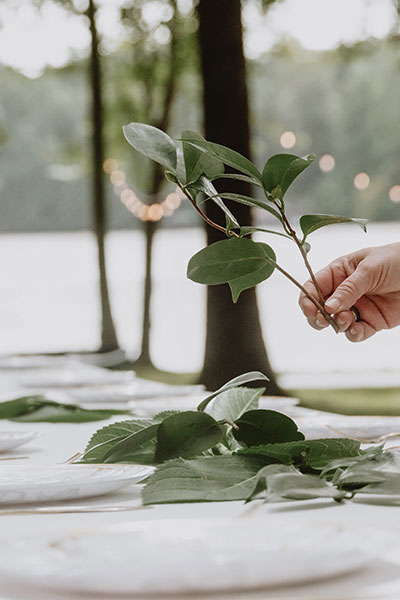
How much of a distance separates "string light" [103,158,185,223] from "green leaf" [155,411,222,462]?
6.90m

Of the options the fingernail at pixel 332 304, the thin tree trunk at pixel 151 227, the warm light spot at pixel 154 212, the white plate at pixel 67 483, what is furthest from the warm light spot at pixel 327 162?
the white plate at pixel 67 483

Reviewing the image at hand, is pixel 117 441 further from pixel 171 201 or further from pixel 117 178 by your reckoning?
pixel 117 178

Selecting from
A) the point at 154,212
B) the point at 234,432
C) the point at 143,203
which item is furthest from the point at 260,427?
the point at 143,203

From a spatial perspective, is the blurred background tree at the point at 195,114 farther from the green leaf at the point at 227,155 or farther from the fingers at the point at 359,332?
the green leaf at the point at 227,155

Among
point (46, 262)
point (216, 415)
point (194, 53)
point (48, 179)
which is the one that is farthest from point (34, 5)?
point (46, 262)

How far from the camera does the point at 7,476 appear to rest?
0.95 m

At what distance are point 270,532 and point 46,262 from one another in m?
29.7

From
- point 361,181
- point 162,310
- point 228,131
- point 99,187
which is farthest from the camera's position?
point 162,310

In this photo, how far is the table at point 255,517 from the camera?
583 mm

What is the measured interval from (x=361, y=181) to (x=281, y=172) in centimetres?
1390

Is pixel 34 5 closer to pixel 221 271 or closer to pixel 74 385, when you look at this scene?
pixel 74 385

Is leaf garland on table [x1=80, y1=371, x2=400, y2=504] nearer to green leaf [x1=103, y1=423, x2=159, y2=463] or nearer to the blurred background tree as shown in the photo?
green leaf [x1=103, y1=423, x2=159, y2=463]

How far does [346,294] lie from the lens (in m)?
1.11

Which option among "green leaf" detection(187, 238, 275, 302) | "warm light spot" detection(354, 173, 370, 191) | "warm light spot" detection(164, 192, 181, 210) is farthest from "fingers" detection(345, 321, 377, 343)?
"warm light spot" detection(354, 173, 370, 191)
